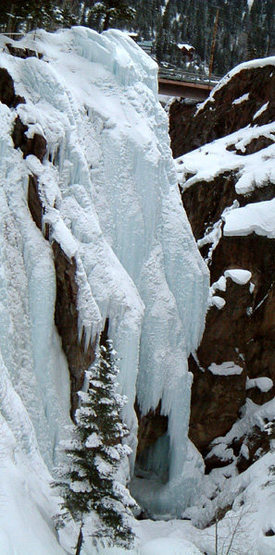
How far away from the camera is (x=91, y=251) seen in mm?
14492

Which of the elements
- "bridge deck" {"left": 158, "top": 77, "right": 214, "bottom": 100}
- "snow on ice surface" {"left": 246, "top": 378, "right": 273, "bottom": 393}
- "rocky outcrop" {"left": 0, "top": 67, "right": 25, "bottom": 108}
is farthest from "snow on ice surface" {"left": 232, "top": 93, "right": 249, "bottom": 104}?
"rocky outcrop" {"left": 0, "top": 67, "right": 25, "bottom": 108}

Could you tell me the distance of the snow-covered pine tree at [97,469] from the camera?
9.35m

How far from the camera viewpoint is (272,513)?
13.5 metres

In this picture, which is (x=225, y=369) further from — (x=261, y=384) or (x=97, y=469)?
(x=97, y=469)

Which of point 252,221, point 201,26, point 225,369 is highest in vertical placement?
point 201,26

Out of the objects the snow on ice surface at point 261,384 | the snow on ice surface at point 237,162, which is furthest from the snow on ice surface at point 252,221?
the snow on ice surface at point 261,384

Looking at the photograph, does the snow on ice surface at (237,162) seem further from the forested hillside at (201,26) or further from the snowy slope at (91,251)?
the forested hillside at (201,26)

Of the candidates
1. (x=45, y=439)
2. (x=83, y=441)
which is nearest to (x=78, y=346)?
(x=45, y=439)

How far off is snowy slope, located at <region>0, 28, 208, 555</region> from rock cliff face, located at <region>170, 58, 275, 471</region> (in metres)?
1.17

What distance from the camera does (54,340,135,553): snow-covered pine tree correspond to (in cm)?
935

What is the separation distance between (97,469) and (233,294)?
10588 mm

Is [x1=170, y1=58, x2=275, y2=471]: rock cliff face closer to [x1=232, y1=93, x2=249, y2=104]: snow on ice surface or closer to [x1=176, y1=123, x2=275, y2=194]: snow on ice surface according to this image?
[x1=176, y1=123, x2=275, y2=194]: snow on ice surface

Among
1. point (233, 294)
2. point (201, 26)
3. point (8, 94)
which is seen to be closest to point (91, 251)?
point (8, 94)

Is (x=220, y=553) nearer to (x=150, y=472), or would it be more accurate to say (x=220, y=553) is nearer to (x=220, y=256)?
(x=150, y=472)
